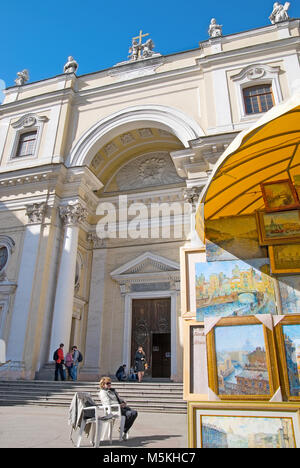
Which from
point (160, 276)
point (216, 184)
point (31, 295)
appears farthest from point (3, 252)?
point (216, 184)

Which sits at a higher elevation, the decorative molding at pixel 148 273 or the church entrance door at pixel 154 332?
the decorative molding at pixel 148 273

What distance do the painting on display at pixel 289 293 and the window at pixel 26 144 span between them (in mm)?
14666

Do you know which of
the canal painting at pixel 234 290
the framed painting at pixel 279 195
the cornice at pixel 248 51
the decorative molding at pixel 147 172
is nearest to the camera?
the canal painting at pixel 234 290

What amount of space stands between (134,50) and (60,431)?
1757cm

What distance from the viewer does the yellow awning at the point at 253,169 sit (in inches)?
144

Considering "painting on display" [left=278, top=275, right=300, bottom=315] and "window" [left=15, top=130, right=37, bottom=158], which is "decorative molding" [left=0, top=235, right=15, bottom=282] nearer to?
"window" [left=15, top=130, right=37, bottom=158]

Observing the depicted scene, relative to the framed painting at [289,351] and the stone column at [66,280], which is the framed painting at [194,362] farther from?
the stone column at [66,280]

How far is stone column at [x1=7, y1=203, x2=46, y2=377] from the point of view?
37.9ft

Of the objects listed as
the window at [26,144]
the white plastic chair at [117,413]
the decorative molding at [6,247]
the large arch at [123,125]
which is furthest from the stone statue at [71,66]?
the white plastic chair at [117,413]

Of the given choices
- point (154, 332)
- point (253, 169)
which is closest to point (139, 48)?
point (154, 332)

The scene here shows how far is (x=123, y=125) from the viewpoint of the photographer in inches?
596

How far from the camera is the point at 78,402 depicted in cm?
474

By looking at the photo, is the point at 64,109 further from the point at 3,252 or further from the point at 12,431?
the point at 12,431
